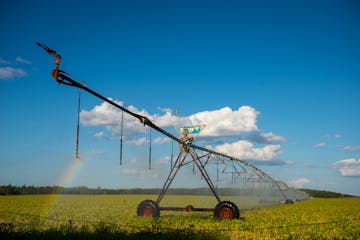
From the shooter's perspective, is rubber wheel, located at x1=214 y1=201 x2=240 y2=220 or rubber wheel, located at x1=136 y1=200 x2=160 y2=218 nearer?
rubber wheel, located at x1=214 y1=201 x2=240 y2=220

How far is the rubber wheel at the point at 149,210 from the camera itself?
20.4 m

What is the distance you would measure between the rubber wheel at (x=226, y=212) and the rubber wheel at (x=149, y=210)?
11.0 feet

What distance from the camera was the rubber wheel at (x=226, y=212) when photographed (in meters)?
19.3

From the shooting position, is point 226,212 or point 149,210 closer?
point 226,212

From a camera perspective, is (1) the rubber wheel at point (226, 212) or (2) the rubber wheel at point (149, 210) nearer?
(1) the rubber wheel at point (226, 212)

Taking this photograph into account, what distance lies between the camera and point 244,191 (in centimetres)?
4038

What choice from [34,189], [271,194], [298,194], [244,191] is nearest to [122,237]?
[244,191]

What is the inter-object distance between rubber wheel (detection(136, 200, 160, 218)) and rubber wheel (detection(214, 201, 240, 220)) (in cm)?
337

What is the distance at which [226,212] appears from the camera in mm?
19438

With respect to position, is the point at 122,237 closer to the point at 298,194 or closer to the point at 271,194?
the point at 271,194

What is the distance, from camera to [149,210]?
20.5 meters

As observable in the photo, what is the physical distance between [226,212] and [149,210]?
14.3 ft

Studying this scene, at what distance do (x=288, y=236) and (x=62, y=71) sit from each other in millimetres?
10451

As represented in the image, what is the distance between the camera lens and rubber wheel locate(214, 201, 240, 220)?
63.3 feet
